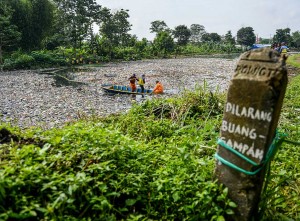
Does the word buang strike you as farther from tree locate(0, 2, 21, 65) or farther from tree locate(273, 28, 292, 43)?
tree locate(273, 28, 292, 43)

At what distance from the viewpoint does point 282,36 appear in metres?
74.5

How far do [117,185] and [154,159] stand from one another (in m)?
0.87

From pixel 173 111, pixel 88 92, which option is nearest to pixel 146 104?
pixel 173 111

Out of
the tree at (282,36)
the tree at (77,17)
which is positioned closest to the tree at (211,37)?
the tree at (282,36)

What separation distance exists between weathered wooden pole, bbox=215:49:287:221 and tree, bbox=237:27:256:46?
87.4 m

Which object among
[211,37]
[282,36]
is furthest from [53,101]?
[211,37]

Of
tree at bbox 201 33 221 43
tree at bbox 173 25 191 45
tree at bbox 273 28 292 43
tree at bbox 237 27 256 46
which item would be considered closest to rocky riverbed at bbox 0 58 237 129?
tree at bbox 173 25 191 45

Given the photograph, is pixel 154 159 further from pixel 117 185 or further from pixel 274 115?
pixel 274 115

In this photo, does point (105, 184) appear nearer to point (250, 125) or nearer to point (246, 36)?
point (250, 125)

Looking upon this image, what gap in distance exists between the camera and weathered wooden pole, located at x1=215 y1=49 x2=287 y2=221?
2.24 metres

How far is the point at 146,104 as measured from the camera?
275 inches

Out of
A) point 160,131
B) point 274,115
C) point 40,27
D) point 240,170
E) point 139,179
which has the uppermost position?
point 40,27

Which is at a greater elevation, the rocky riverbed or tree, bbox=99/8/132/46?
tree, bbox=99/8/132/46

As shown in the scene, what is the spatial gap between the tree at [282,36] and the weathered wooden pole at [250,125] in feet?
260
